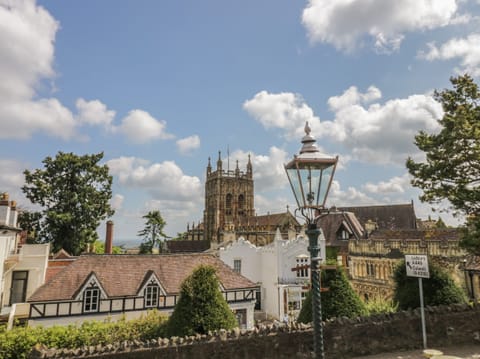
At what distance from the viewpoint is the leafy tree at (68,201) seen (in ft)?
116

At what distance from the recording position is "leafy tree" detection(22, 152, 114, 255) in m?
35.2

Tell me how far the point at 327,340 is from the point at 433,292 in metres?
5.81

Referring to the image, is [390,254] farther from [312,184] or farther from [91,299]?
[312,184]

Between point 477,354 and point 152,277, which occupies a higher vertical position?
point 152,277

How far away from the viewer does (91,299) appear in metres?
19.3

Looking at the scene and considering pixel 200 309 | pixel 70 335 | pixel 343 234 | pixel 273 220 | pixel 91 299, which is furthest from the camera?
pixel 273 220

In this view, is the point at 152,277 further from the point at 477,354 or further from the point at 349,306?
the point at 477,354

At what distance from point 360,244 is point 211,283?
22146mm

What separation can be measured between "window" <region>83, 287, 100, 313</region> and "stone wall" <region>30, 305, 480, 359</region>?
432 inches

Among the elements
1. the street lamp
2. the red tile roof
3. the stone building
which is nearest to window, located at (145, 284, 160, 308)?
the red tile roof

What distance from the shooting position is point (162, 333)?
1238cm

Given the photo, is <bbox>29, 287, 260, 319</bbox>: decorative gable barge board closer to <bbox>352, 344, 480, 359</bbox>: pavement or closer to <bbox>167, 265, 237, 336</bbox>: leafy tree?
<bbox>167, 265, 237, 336</bbox>: leafy tree

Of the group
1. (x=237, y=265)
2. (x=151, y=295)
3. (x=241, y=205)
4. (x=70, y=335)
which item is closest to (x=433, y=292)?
(x=70, y=335)

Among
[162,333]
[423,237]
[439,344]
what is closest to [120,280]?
[162,333]
